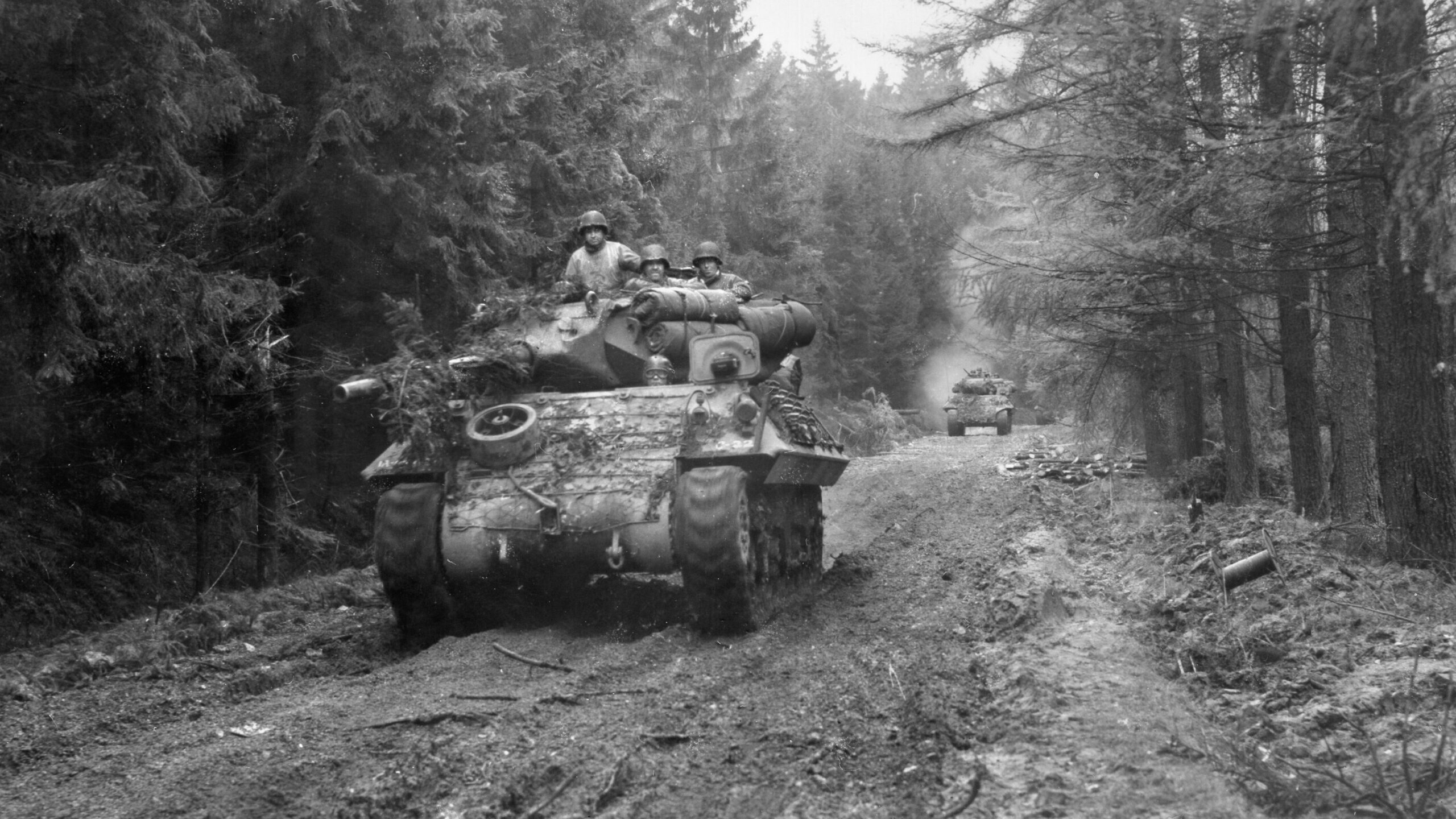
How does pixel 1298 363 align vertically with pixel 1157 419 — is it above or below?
above

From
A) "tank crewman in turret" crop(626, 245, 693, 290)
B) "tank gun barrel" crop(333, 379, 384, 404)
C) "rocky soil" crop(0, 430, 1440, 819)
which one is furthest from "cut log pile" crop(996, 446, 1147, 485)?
"tank gun barrel" crop(333, 379, 384, 404)

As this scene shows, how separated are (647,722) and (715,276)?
770 cm

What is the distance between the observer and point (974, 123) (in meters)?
10.3

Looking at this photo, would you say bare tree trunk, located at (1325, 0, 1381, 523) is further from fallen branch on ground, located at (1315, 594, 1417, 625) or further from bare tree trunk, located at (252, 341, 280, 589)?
bare tree trunk, located at (252, 341, 280, 589)

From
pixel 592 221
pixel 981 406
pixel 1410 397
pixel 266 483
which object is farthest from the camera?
pixel 981 406

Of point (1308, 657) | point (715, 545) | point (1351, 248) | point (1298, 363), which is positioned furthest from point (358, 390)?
point (1298, 363)

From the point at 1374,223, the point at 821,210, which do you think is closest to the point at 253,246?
the point at 1374,223

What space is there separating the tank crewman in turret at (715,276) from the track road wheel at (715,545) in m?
3.08

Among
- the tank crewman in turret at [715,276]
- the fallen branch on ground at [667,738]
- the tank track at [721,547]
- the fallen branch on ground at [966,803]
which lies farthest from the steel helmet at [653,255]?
the fallen branch on ground at [966,803]

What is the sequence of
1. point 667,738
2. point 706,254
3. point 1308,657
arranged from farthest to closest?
point 706,254 → point 1308,657 → point 667,738

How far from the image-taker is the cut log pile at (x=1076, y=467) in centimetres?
1908

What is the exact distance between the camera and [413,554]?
8.74 m

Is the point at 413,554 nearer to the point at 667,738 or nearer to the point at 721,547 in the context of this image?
the point at 721,547

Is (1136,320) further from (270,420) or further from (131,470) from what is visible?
(131,470)
